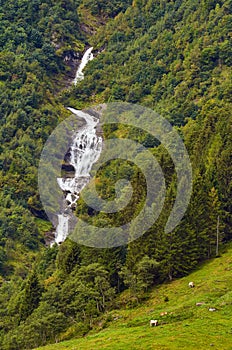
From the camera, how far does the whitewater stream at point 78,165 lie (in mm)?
153000

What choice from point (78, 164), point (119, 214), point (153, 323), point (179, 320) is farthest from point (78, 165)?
point (179, 320)

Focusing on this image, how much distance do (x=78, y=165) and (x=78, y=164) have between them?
571 mm

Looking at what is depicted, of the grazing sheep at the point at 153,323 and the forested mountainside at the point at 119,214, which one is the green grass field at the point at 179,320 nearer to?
the grazing sheep at the point at 153,323

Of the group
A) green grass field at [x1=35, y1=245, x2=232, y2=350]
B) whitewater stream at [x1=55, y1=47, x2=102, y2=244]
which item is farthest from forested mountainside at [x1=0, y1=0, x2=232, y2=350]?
whitewater stream at [x1=55, y1=47, x2=102, y2=244]

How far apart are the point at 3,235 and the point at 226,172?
5935cm

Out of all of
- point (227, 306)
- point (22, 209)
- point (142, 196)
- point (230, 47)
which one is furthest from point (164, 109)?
point (227, 306)

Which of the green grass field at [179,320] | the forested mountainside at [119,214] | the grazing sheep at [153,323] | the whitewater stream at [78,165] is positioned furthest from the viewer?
the whitewater stream at [78,165]

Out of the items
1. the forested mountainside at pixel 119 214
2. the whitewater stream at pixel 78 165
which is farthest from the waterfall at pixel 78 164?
the forested mountainside at pixel 119 214

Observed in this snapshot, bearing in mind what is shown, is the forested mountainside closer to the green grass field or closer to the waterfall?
the green grass field

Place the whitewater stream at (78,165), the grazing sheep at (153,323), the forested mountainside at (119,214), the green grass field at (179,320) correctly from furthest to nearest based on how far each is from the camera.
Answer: the whitewater stream at (78,165) → the forested mountainside at (119,214) → the grazing sheep at (153,323) → the green grass field at (179,320)

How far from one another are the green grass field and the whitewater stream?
6688 centimetres

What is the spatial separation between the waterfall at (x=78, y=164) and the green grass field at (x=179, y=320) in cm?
6688

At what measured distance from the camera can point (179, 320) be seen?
221 feet

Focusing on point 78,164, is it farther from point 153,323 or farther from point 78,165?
point 153,323
